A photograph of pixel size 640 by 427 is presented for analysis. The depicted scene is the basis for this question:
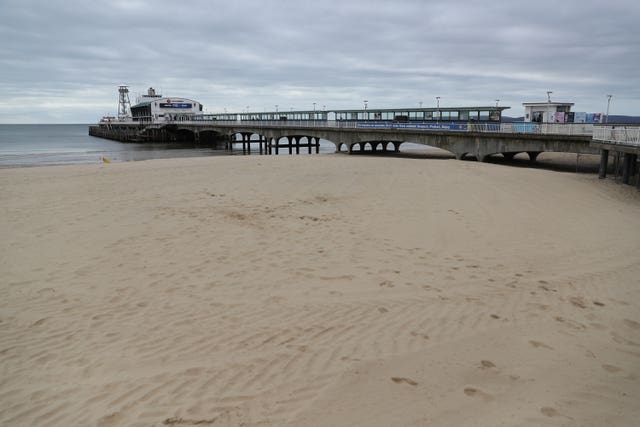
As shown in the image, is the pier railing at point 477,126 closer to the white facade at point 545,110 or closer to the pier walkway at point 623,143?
the pier walkway at point 623,143

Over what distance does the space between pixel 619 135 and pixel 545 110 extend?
16691 mm

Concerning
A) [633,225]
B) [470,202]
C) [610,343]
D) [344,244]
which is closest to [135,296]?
[344,244]

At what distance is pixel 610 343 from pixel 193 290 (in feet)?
17.5

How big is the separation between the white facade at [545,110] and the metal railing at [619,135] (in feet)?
41.2

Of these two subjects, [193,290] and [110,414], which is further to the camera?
[193,290]

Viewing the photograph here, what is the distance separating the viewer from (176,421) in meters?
→ 3.62

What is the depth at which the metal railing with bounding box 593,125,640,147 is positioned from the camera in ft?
61.6

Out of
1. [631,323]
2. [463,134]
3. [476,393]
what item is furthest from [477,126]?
[476,393]

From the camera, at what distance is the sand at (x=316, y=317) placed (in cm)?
385

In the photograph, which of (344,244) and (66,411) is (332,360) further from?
(344,244)

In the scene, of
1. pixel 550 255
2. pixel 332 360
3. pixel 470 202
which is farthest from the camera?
pixel 470 202

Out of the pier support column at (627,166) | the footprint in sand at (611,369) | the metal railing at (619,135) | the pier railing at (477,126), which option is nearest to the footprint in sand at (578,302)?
the footprint in sand at (611,369)

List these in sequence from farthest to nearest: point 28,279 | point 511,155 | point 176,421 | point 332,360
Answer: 1. point 511,155
2. point 28,279
3. point 332,360
4. point 176,421

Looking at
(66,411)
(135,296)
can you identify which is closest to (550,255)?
(135,296)
